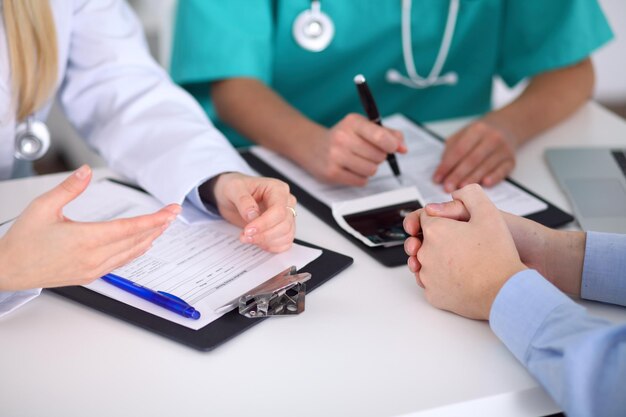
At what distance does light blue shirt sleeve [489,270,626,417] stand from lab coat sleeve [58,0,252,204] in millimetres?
440

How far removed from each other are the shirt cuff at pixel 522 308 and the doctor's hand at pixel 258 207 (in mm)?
256

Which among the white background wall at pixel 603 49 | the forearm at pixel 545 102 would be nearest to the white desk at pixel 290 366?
the forearm at pixel 545 102

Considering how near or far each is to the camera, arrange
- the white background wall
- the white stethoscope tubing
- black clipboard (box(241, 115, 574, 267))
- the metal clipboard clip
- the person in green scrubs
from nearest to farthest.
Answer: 1. the metal clipboard clip
2. black clipboard (box(241, 115, 574, 267))
3. the person in green scrubs
4. the white stethoscope tubing
5. the white background wall

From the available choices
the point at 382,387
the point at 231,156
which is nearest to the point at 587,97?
the point at 231,156

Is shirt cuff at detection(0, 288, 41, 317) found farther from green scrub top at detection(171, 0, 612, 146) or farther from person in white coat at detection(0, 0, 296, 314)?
green scrub top at detection(171, 0, 612, 146)

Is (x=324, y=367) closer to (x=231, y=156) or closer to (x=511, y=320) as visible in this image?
(x=511, y=320)

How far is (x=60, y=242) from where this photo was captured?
0.71m

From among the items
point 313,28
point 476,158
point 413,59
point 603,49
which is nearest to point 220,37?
point 313,28

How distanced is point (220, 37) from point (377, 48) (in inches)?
12.2

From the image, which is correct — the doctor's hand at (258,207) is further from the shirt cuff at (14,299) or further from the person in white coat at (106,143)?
the shirt cuff at (14,299)

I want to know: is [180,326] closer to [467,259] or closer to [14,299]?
[14,299]

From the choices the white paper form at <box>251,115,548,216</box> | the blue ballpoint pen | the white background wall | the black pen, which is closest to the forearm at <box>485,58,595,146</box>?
the white paper form at <box>251,115,548,216</box>

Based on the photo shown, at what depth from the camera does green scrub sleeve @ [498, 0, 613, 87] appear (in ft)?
4.64

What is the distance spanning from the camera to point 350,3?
1.40 m
